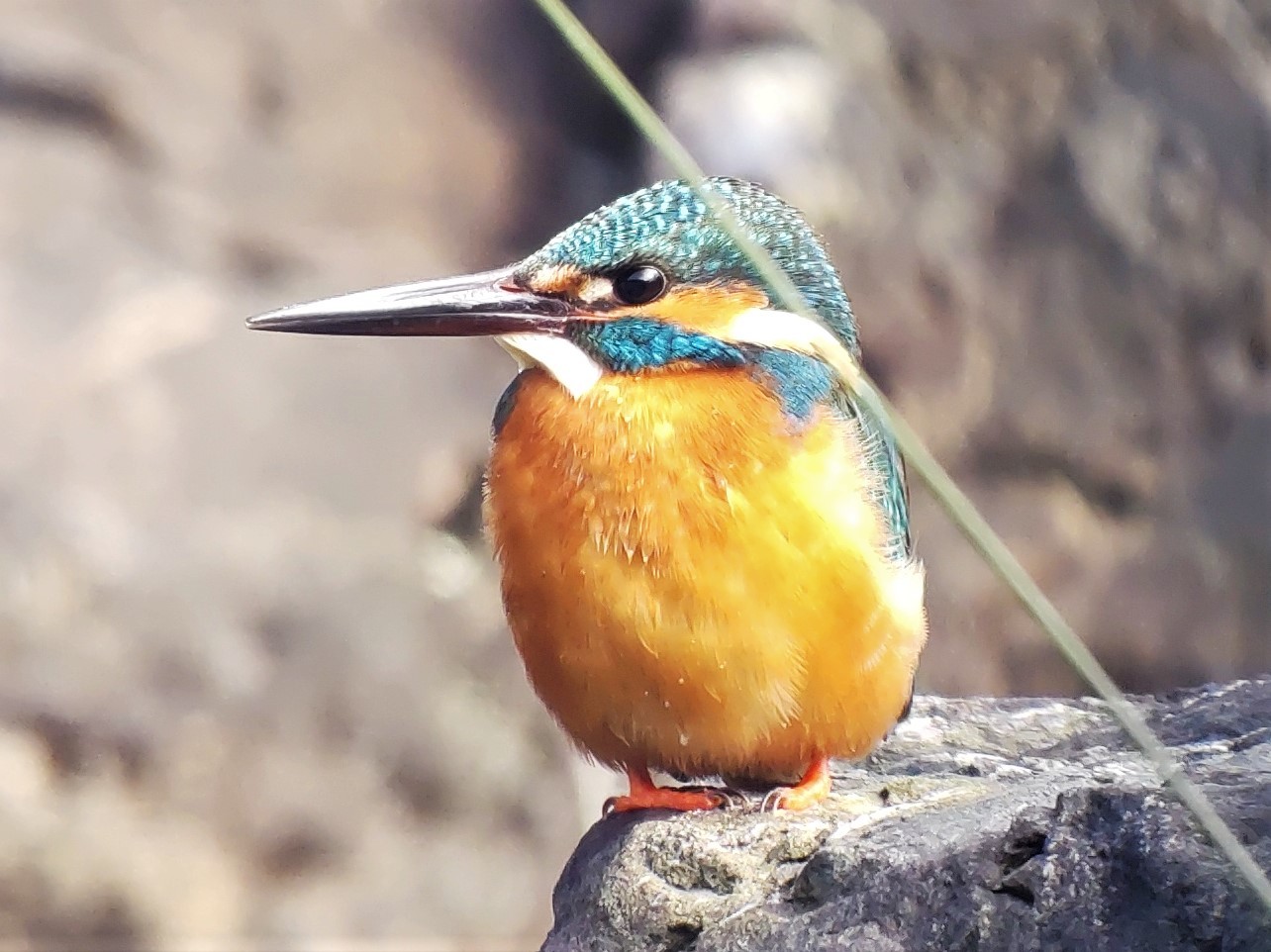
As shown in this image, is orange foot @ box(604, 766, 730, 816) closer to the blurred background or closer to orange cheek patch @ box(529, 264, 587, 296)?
orange cheek patch @ box(529, 264, 587, 296)

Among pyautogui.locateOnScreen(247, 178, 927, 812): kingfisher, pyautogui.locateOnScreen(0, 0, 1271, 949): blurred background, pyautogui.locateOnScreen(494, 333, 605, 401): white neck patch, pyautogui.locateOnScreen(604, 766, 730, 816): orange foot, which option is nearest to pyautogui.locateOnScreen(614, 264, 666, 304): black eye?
pyautogui.locateOnScreen(247, 178, 927, 812): kingfisher

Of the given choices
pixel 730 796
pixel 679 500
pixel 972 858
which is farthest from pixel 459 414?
pixel 972 858

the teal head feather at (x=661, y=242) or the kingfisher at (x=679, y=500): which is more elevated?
the teal head feather at (x=661, y=242)

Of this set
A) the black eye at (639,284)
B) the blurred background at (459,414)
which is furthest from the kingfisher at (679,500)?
the blurred background at (459,414)

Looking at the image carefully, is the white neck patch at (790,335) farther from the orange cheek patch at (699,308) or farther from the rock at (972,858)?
the rock at (972,858)

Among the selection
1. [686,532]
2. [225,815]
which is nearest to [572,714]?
[686,532]

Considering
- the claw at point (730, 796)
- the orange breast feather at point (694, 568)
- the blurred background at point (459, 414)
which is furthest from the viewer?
the blurred background at point (459, 414)

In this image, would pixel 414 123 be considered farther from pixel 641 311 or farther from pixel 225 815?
pixel 641 311
